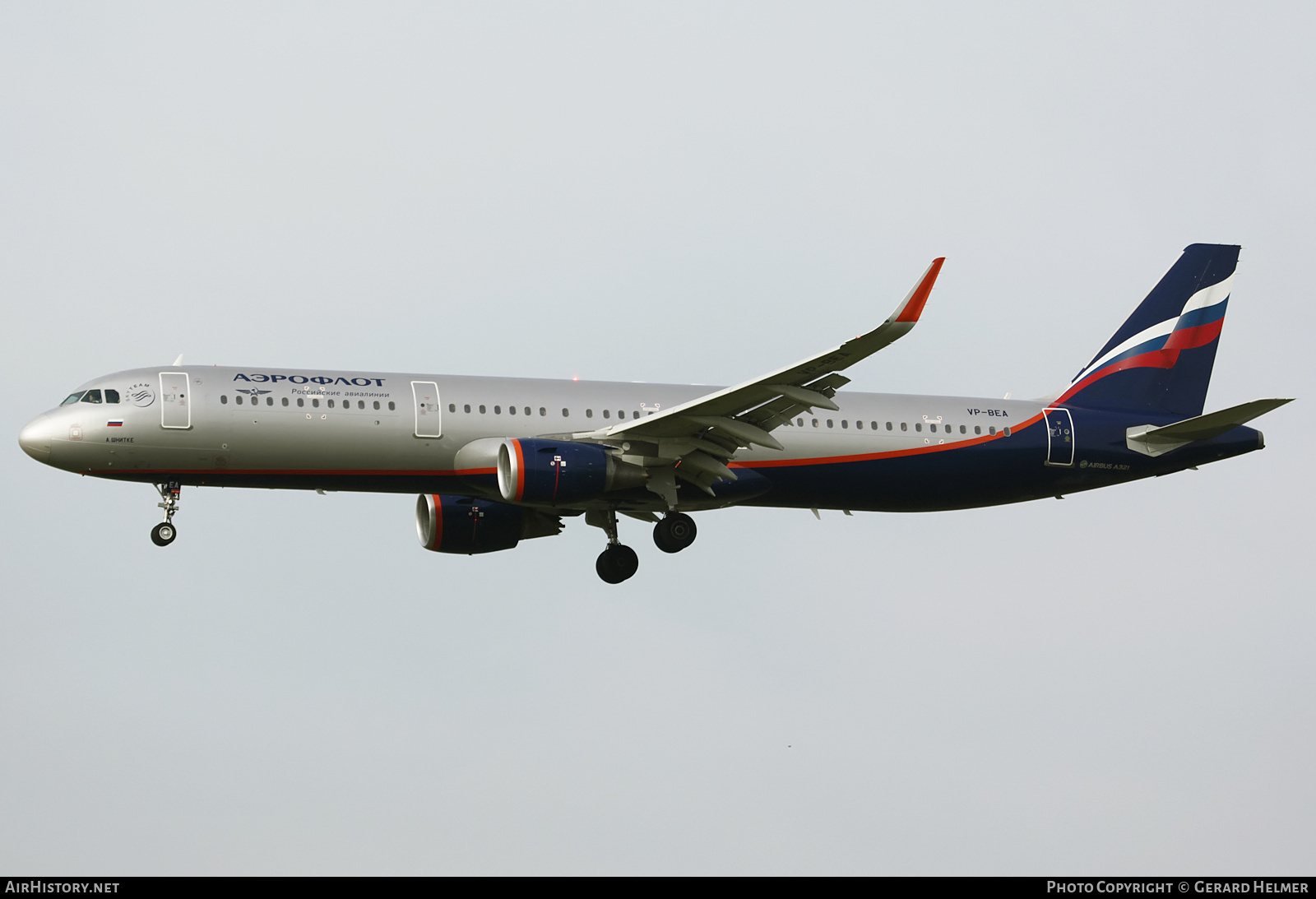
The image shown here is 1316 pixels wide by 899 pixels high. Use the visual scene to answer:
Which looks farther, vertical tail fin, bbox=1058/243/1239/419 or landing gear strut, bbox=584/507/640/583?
vertical tail fin, bbox=1058/243/1239/419

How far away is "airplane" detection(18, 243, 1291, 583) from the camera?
36.2 m

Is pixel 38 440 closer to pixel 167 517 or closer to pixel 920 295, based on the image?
pixel 167 517

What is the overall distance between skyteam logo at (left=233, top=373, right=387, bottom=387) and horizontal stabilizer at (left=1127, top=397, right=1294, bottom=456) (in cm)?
1836

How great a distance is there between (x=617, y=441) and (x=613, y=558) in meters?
4.96

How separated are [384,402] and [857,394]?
11284 mm

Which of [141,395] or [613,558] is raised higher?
[141,395]

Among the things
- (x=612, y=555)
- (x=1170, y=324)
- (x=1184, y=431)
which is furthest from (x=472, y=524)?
(x=1170, y=324)

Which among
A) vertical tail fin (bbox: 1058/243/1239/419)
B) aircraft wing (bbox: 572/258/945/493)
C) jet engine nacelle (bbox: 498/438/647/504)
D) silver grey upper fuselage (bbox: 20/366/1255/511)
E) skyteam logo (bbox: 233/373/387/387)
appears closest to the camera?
aircraft wing (bbox: 572/258/945/493)

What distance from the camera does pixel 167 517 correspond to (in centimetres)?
3766

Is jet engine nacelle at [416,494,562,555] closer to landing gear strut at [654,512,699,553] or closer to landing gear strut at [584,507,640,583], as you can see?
landing gear strut at [584,507,640,583]

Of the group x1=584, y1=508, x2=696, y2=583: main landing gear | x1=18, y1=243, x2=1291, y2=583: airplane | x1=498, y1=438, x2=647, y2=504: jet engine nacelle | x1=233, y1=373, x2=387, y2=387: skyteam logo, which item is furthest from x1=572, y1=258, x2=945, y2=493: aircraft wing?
x1=233, y1=373, x2=387, y2=387: skyteam logo

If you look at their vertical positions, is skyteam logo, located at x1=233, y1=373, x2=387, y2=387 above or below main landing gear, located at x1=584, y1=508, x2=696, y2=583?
above
